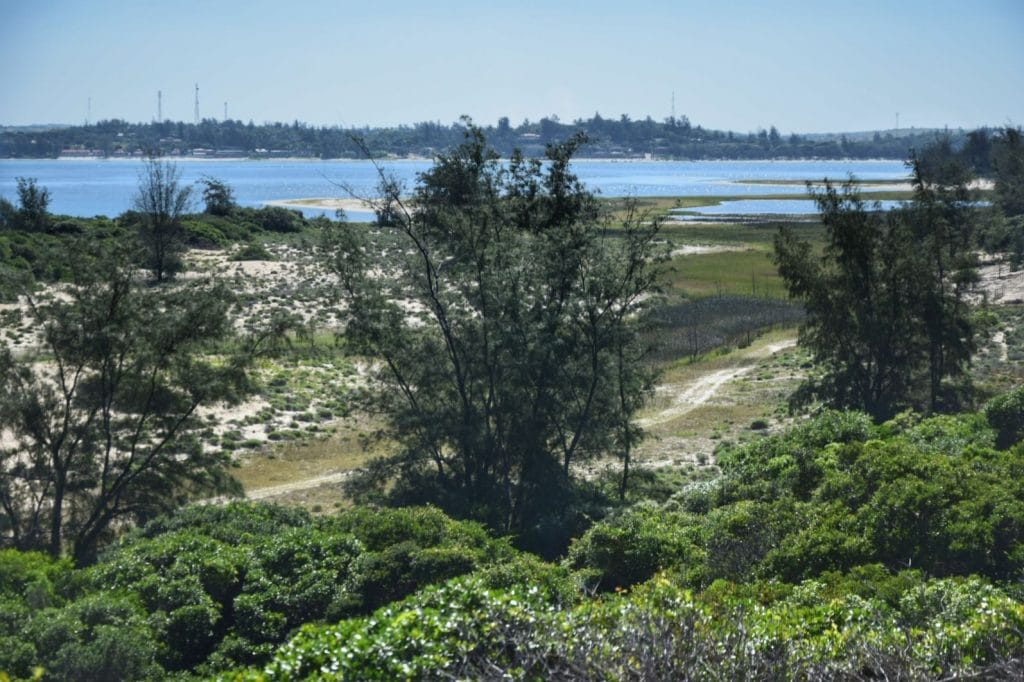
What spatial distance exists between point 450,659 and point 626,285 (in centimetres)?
1785

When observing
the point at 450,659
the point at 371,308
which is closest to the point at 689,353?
the point at 371,308

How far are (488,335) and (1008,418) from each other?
1174 cm

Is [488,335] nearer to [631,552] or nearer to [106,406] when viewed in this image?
[106,406]

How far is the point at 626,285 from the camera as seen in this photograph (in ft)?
86.0

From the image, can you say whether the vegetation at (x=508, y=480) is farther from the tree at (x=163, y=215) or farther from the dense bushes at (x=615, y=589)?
the tree at (x=163, y=215)

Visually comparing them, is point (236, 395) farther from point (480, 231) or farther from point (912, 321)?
point (912, 321)

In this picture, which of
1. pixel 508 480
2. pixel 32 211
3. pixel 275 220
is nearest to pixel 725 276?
pixel 508 480

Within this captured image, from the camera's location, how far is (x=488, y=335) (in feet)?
82.3

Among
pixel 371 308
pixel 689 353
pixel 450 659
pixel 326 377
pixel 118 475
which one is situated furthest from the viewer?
pixel 689 353

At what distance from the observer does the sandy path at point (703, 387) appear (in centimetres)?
3484

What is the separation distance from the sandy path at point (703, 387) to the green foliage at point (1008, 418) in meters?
13.0

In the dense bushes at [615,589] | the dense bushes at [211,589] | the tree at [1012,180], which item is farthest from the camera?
the tree at [1012,180]

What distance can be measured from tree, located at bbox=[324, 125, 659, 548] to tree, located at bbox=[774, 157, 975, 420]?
777 cm

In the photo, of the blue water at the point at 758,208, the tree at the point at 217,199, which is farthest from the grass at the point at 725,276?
the tree at the point at 217,199
